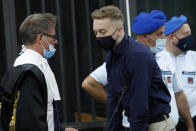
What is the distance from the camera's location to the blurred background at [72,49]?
192 inches

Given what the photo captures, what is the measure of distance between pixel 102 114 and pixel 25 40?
2405mm

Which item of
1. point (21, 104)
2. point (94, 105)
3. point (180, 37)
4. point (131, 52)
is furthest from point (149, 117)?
point (94, 105)

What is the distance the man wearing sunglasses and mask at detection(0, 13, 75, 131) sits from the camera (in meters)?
2.70

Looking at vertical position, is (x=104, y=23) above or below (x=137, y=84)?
above

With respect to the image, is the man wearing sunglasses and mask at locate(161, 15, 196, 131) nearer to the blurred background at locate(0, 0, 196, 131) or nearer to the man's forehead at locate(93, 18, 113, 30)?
the blurred background at locate(0, 0, 196, 131)

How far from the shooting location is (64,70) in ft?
16.6

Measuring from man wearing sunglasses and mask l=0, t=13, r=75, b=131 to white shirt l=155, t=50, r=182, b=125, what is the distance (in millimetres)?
1133

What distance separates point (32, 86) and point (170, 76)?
1.50 meters

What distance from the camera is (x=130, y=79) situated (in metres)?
2.91

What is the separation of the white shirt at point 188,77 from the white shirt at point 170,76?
0.33m

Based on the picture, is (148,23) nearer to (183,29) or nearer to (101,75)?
(101,75)

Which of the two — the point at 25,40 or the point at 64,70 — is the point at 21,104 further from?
the point at 64,70

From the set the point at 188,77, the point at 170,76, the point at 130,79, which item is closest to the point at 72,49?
the point at 188,77

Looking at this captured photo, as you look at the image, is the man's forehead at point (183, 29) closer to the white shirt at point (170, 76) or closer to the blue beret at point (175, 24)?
the blue beret at point (175, 24)
